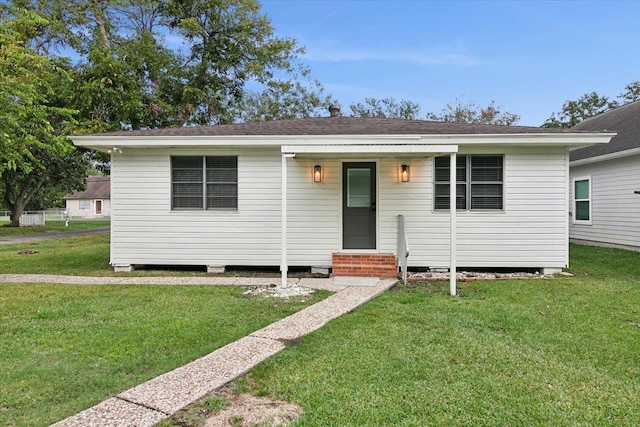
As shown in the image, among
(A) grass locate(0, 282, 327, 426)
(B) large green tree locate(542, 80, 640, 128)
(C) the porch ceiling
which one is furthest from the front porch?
(B) large green tree locate(542, 80, 640, 128)

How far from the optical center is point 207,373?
2980 millimetres

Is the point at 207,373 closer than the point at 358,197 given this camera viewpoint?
Yes

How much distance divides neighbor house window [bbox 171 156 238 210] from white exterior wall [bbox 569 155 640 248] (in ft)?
32.8

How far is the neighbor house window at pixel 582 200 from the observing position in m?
11.7

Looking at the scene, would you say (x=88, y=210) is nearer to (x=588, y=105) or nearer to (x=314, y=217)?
(x=314, y=217)

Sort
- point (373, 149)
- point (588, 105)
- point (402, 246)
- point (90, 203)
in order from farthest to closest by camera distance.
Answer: point (90, 203) < point (588, 105) < point (402, 246) < point (373, 149)

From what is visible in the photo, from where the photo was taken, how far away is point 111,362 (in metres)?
3.26

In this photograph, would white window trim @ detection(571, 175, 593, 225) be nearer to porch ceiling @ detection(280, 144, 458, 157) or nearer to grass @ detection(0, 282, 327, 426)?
porch ceiling @ detection(280, 144, 458, 157)

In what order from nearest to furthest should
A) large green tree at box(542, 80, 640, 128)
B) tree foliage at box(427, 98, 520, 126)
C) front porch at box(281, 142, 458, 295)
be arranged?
front porch at box(281, 142, 458, 295) → tree foliage at box(427, 98, 520, 126) → large green tree at box(542, 80, 640, 128)

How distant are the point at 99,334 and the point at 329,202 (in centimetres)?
462

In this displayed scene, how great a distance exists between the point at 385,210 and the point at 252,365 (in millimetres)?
4953

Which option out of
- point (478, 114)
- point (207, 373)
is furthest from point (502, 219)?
point (478, 114)

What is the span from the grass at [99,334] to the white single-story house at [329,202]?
1690mm

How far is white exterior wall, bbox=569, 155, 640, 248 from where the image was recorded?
9.86m
